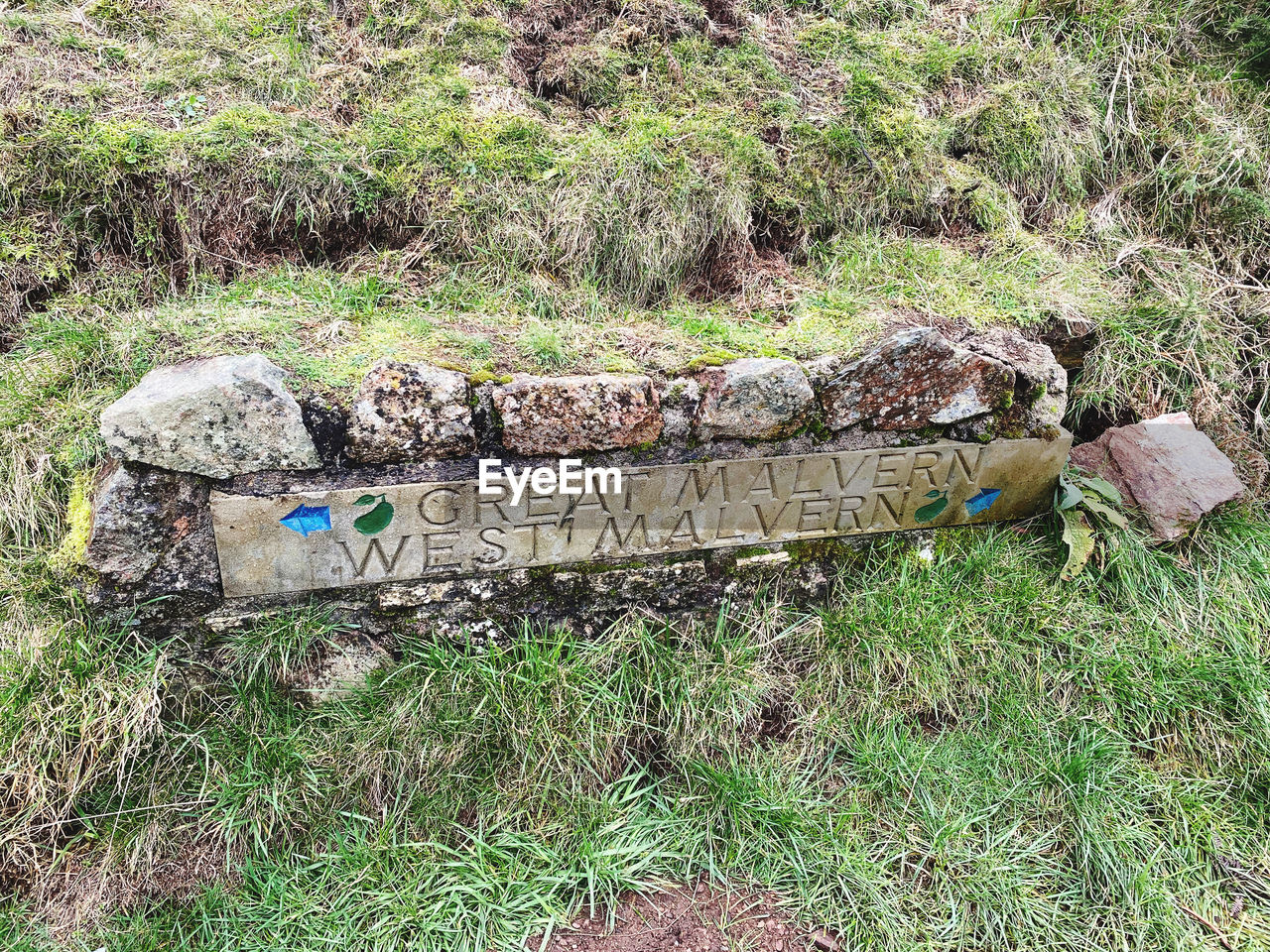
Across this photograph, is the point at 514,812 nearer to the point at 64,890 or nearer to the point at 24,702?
the point at 64,890

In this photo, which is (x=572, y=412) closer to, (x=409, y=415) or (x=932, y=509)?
(x=409, y=415)

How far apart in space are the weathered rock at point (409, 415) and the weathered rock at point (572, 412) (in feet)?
0.39

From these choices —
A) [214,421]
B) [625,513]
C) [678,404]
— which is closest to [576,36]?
[678,404]

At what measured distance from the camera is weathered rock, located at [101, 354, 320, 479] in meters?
1.84

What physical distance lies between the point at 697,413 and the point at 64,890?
213 centimetres

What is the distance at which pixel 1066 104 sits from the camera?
343 cm

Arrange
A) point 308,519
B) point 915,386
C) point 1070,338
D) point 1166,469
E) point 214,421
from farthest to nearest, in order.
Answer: point 1070,338, point 1166,469, point 915,386, point 308,519, point 214,421

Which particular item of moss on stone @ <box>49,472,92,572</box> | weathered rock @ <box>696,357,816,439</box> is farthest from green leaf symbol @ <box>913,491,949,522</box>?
moss on stone @ <box>49,472,92,572</box>

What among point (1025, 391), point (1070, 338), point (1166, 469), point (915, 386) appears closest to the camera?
point (915, 386)

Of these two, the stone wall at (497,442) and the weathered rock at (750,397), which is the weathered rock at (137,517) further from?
the weathered rock at (750,397)

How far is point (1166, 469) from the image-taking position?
2609 mm

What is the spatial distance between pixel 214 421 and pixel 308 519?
1.12 feet

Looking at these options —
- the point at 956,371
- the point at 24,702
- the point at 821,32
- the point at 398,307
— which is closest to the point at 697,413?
the point at 956,371

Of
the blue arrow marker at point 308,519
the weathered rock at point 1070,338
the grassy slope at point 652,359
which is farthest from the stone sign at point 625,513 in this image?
the weathered rock at point 1070,338
